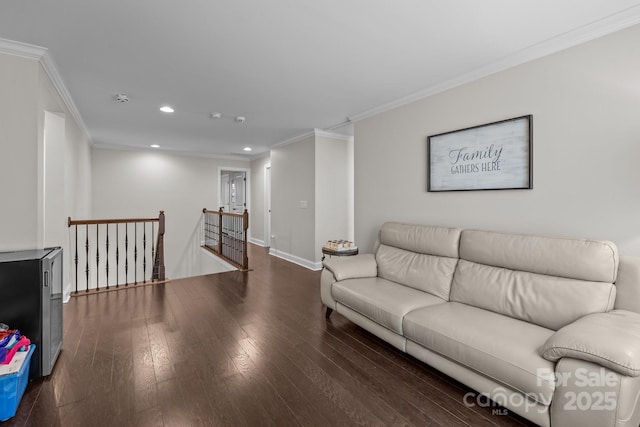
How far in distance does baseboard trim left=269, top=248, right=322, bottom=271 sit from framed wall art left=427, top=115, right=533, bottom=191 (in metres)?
2.52

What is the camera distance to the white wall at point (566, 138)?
2.01m

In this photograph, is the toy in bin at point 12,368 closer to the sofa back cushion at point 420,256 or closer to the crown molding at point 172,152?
the sofa back cushion at point 420,256

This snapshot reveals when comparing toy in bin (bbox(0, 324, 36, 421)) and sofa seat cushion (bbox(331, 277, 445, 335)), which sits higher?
sofa seat cushion (bbox(331, 277, 445, 335))

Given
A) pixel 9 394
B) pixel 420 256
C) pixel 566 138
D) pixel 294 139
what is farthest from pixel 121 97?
pixel 566 138

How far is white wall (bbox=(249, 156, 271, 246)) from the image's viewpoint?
7672mm

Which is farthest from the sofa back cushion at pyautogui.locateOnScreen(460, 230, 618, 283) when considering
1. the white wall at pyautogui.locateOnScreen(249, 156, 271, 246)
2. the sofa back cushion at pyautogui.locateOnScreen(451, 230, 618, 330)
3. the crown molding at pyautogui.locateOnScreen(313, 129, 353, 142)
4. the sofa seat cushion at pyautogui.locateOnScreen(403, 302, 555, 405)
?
the white wall at pyautogui.locateOnScreen(249, 156, 271, 246)

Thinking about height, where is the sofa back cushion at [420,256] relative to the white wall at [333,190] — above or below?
below

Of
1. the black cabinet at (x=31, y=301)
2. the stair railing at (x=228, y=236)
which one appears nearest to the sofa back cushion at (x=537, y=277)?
the black cabinet at (x=31, y=301)

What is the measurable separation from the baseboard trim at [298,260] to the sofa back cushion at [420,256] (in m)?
1.96

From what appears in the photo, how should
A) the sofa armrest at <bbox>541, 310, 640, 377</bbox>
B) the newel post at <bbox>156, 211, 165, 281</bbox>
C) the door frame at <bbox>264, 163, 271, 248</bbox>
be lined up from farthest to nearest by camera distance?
the door frame at <bbox>264, 163, 271, 248</bbox> < the newel post at <bbox>156, 211, 165, 281</bbox> < the sofa armrest at <bbox>541, 310, 640, 377</bbox>

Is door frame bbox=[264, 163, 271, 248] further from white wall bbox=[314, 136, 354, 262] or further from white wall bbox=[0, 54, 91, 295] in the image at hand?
white wall bbox=[0, 54, 91, 295]

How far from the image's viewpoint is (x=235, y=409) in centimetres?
174

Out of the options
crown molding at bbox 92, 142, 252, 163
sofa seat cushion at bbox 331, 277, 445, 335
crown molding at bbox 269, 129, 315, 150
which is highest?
crown molding at bbox 92, 142, 252, 163

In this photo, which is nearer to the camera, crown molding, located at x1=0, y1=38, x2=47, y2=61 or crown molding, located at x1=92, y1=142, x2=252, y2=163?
crown molding, located at x1=0, y1=38, x2=47, y2=61
